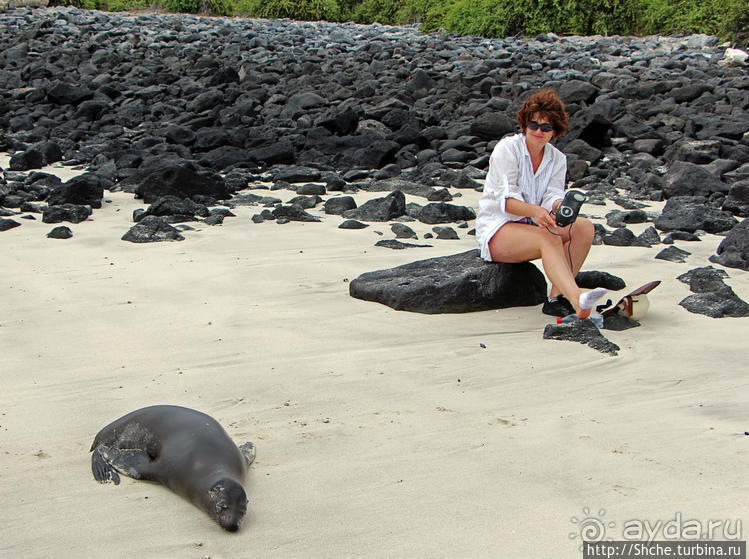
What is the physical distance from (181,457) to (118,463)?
0.28m

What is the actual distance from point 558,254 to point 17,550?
3.29 metres

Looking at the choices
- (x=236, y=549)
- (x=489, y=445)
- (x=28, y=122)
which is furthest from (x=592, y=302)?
(x=28, y=122)

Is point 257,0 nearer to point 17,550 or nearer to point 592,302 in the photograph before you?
point 592,302

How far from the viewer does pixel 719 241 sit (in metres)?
7.14

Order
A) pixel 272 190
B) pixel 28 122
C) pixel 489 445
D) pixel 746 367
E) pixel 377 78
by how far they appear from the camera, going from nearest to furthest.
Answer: pixel 489 445
pixel 746 367
pixel 272 190
pixel 28 122
pixel 377 78

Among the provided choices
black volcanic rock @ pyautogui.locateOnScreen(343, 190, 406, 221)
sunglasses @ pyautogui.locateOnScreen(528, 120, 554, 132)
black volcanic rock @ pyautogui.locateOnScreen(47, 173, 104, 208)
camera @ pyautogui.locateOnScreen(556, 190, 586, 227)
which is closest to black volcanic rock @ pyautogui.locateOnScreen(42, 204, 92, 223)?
black volcanic rock @ pyautogui.locateOnScreen(47, 173, 104, 208)

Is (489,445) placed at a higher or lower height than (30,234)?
higher

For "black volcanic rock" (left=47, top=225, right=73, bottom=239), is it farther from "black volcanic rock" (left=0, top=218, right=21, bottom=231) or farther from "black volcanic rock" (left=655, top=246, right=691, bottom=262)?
"black volcanic rock" (left=655, top=246, right=691, bottom=262)

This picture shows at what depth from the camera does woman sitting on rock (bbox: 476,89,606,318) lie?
203 inches

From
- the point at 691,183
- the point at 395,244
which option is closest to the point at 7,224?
the point at 395,244

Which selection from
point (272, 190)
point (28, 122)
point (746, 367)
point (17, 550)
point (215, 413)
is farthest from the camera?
point (28, 122)

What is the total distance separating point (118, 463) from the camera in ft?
10.7

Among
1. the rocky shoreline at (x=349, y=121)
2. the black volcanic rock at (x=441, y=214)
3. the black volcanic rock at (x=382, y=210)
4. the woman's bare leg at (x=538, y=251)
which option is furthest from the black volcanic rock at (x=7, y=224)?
the woman's bare leg at (x=538, y=251)

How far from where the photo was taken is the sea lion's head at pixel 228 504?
9.35 ft
